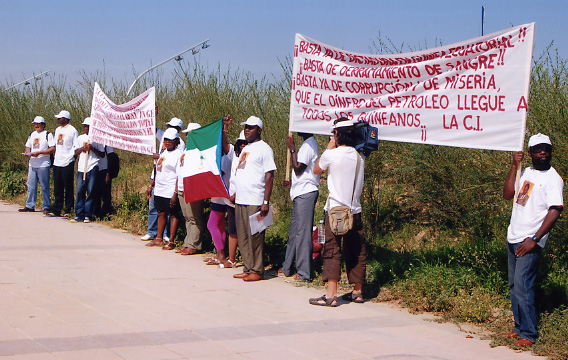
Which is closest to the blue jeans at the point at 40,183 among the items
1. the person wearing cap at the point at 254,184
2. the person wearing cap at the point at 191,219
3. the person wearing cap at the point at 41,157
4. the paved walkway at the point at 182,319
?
the person wearing cap at the point at 41,157

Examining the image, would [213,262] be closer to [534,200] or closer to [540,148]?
[534,200]

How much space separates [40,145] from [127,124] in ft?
11.6

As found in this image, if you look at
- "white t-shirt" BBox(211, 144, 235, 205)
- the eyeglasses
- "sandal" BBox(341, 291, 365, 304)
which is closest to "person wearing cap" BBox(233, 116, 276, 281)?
"white t-shirt" BBox(211, 144, 235, 205)

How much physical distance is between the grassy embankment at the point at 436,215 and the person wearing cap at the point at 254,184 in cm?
81

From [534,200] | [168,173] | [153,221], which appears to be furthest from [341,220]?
[153,221]

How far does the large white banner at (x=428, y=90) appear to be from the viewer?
23.5 ft

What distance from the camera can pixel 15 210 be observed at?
1622 centimetres

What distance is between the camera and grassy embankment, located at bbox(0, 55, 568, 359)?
7520mm

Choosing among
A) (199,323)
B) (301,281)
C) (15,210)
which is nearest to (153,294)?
(199,323)

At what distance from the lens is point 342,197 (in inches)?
303

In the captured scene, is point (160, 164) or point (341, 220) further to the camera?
point (160, 164)

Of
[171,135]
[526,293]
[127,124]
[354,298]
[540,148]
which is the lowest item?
[354,298]

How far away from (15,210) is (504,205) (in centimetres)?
1122

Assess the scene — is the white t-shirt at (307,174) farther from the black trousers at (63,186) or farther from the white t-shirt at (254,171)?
the black trousers at (63,186)
